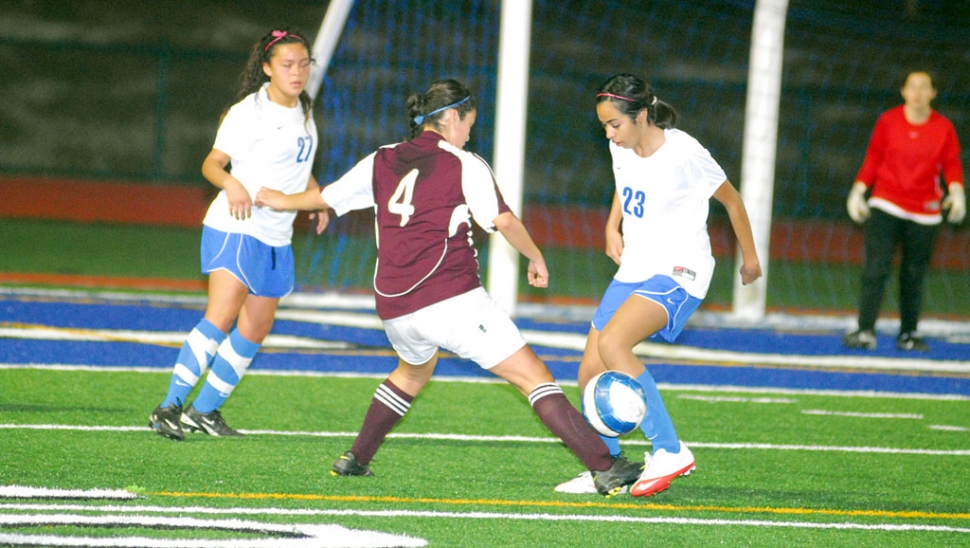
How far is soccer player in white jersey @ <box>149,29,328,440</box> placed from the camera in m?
6.08

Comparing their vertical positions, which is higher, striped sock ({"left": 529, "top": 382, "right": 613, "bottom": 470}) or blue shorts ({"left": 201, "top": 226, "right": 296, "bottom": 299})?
blue shorts ({"left": 201, "top": 226, "right": 296, "bottom": 299})

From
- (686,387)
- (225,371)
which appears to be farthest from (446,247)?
(686,387)

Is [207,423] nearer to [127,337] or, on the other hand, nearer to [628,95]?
[628,95]

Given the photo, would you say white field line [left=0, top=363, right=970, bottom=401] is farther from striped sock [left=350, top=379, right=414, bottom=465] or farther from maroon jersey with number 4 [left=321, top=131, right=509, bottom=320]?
maroon jersey with number 4 [left=321, top=131, right=509, bottom=320]

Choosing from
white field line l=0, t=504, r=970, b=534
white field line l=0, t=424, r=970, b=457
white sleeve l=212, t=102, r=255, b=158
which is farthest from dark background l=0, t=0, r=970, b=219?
white field line l=0, t=504, r=970, b=534

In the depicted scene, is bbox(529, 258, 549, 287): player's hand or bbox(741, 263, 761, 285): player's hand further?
bbox(741, 263, 761, 285): player's hand

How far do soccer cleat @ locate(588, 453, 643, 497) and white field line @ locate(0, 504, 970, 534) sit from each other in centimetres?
18

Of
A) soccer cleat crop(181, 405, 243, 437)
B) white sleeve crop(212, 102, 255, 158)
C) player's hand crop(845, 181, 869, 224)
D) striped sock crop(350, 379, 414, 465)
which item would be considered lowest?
soccer cleat crop(181, 405, 243, 437)

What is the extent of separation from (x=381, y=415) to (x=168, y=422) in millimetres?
1265

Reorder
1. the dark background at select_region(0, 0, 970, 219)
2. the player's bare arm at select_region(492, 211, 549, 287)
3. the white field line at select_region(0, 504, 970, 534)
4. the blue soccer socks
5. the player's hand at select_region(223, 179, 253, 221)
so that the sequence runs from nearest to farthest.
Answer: the white field line at select_region(0, 504, 970, 534) → the player's bare arm at select_region(492, 211, 549, 287) → the blue soccer socks → the player's hand at select_region(223, 179, 253, 221) → the dark background at select_region(0, 0, 970, 219)

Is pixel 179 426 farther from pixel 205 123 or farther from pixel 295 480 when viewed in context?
pixel 205 123

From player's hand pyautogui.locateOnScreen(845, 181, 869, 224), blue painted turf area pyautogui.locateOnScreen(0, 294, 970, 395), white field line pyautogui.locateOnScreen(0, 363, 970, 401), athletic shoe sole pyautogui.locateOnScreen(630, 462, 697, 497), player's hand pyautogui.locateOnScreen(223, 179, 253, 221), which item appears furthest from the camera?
player's hand pyautogui.locateOnScreen(845, 181, 869, 224)

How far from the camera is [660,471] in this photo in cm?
525

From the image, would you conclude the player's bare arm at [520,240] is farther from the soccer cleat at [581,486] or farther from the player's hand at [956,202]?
the player's hand at [956,202]
